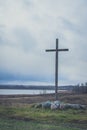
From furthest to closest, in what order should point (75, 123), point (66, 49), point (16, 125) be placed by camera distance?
point (66, 49) < point (75, 123) < point (16, 125)

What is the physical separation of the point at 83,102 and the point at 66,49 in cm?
638

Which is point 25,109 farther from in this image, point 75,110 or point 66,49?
point 66,49

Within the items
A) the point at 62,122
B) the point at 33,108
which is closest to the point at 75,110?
the point at 33,108

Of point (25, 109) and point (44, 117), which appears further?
point (25, 109)

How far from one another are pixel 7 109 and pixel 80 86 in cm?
3590

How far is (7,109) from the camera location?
3164 cm

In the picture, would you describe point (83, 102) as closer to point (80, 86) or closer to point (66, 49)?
point (66, 49)

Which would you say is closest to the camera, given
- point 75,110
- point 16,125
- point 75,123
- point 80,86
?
point 16,125

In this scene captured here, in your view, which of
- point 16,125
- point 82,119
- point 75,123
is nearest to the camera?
point 16,125

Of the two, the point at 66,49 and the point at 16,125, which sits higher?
the point at 66,49

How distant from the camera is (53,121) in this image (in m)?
26.1

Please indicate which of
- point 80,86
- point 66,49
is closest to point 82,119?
point 66,49

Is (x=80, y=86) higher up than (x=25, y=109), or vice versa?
(x=80, y=86)

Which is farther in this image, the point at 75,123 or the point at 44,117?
the point at 44,117
